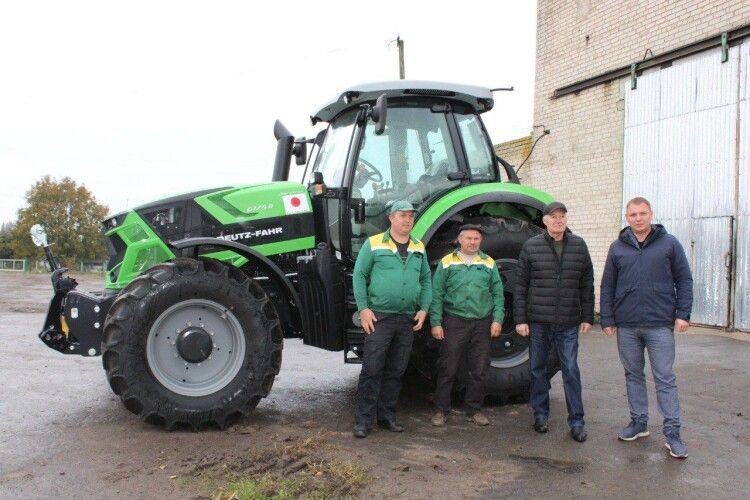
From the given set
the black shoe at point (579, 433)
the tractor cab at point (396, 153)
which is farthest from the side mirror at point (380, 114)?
the black shoe at point (579, 433)

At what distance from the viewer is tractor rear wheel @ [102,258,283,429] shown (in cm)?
450

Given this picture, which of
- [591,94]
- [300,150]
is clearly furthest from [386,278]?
[591,94]

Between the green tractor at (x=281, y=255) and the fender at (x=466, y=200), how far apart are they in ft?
0.04

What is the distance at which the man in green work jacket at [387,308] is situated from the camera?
4.72m

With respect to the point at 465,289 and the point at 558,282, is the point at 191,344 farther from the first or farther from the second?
the point at 558,282

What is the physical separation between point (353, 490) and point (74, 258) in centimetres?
5430

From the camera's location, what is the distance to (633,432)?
4.65 meters

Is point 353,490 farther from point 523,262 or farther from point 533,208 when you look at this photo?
point 533,208

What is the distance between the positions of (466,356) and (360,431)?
3.40 feet

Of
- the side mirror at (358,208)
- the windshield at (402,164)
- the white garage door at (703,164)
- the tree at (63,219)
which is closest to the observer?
the side mirror at (358,208)

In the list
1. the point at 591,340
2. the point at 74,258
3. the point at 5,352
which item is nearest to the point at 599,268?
the point at 591,340

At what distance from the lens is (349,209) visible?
210 inches

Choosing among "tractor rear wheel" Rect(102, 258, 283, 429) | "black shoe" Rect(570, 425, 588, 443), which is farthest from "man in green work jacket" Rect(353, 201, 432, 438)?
"black shoe" Rect(570, 425, 588, 443)

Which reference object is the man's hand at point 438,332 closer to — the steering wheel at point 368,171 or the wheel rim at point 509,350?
the wheel rim at point 509,350
